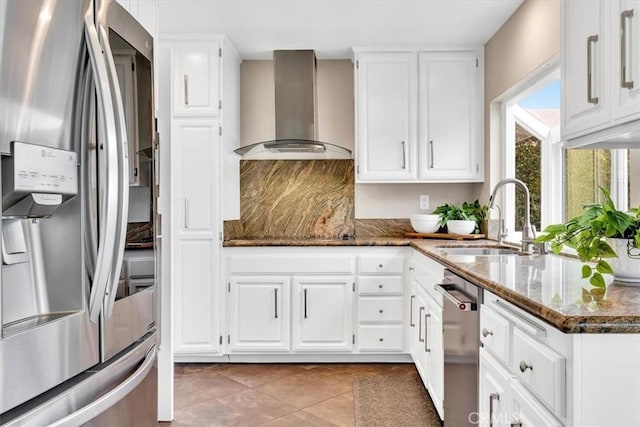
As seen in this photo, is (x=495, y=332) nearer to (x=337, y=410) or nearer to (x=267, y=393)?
(x=337, y=410)

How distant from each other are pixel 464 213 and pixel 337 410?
1.82 m

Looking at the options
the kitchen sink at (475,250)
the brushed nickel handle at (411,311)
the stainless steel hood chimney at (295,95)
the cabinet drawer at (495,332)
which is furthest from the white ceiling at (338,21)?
the cabinet drawer at (495,332)

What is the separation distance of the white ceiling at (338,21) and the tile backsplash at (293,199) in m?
0.96

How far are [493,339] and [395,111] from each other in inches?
96.6

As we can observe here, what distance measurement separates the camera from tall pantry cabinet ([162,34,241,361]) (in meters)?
3.38

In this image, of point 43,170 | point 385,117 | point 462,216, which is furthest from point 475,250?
point 43,170

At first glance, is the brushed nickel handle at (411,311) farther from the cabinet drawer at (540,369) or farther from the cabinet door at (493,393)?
the cabinet drawer at (540,369)

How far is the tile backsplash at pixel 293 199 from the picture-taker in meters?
4.02

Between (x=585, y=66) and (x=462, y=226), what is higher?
(x=585, y=66)

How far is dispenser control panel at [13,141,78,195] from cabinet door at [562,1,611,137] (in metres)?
1.57

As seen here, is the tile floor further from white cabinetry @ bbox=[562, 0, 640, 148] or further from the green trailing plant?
white cabinetry @ bbox=[562, 0, 640, 148]

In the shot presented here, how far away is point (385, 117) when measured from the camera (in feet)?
12.1

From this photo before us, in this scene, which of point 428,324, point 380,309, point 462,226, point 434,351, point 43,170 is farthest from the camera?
point 462,226

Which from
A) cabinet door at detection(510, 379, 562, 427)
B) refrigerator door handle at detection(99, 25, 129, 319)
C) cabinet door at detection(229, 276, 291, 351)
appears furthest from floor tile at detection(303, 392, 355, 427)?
refrigerator door handle at detection(99, 25, 129, 319)
